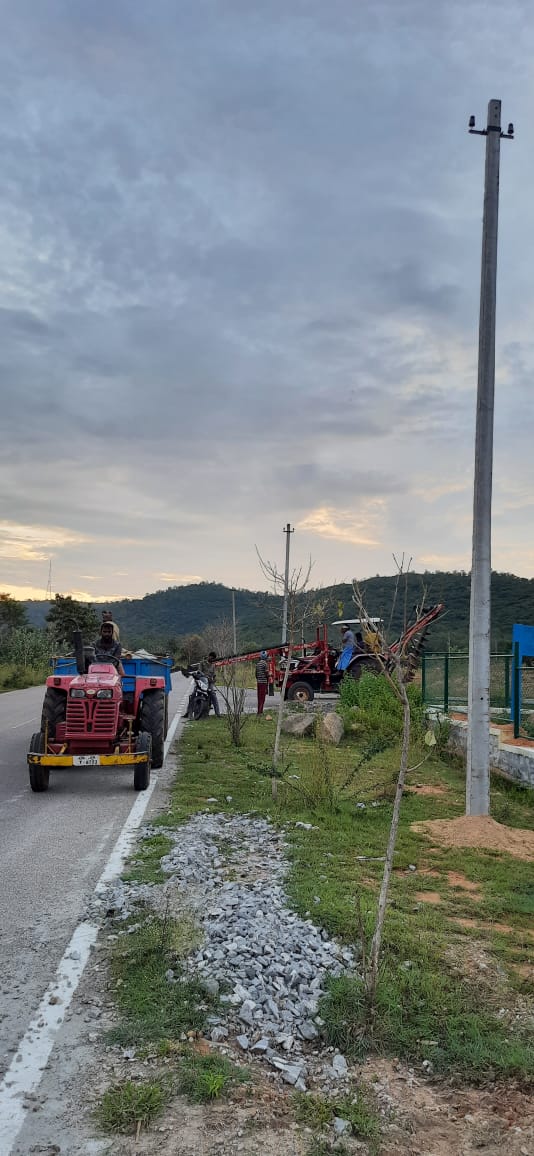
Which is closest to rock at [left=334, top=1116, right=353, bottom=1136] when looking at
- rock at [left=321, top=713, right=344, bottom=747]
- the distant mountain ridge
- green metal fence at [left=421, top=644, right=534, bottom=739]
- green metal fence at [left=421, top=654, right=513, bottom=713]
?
green metal fence at [left=421, top=644, right=534, bottom=739]

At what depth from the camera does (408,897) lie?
20.6 ft

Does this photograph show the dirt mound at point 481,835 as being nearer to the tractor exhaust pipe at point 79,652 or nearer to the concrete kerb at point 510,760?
the concrete kerb at point 510,760

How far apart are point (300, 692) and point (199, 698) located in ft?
17.7

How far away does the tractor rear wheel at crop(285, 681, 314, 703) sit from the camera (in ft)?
81.3

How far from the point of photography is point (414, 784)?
469 inches

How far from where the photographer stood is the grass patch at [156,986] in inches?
156

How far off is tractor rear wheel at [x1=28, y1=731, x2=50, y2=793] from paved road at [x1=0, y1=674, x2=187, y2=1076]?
0.47ft

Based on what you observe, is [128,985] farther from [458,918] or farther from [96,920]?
[458,918]

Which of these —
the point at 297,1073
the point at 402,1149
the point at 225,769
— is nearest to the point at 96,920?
the point at 297,1073

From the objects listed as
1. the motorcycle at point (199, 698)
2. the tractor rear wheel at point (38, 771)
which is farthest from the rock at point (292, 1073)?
the motorcycle at point (199, 698)

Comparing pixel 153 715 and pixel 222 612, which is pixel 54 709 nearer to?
pixel 153 715

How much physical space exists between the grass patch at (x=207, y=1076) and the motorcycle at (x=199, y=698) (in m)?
15.8

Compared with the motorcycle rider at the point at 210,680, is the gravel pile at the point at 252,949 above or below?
below

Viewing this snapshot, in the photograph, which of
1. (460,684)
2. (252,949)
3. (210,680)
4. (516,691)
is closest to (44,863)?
(252,949)
